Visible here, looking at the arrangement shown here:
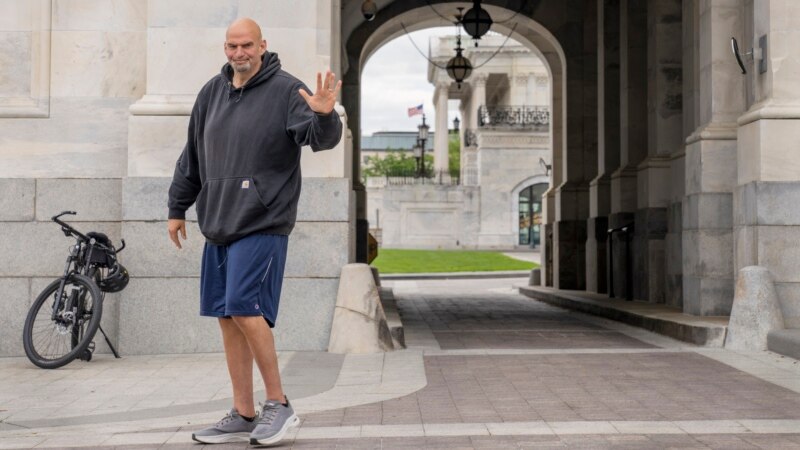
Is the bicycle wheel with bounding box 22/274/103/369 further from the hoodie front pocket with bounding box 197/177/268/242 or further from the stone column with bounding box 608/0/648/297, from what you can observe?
the stone column with bounding box 608/0/648/297

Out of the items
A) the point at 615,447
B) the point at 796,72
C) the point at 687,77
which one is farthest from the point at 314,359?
the point at 687,77

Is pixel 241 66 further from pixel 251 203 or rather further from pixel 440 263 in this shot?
pixel 440 263

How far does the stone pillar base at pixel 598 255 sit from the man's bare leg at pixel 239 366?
45.2ft

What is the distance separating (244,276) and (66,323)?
140 inches

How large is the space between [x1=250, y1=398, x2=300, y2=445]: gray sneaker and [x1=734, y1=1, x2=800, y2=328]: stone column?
5.73 m

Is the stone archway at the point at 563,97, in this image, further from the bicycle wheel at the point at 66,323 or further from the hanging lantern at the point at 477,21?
the bicycle wheel at the point at 66,323

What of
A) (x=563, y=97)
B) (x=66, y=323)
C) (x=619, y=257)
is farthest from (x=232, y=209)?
(x=563, y=97)

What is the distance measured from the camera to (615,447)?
197 inches

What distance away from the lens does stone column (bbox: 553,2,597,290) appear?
20875 mm

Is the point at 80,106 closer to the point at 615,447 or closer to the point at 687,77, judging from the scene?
the point at 615,447

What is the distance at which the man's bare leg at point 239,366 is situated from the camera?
5.28m

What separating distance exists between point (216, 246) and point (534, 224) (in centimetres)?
6059

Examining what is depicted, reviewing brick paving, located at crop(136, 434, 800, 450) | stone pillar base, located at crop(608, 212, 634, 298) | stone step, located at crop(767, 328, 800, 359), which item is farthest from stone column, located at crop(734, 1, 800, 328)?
stone pillar base, located at crop(608, 212, 634, 298)

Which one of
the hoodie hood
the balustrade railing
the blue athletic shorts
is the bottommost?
the blue athletic shorts
